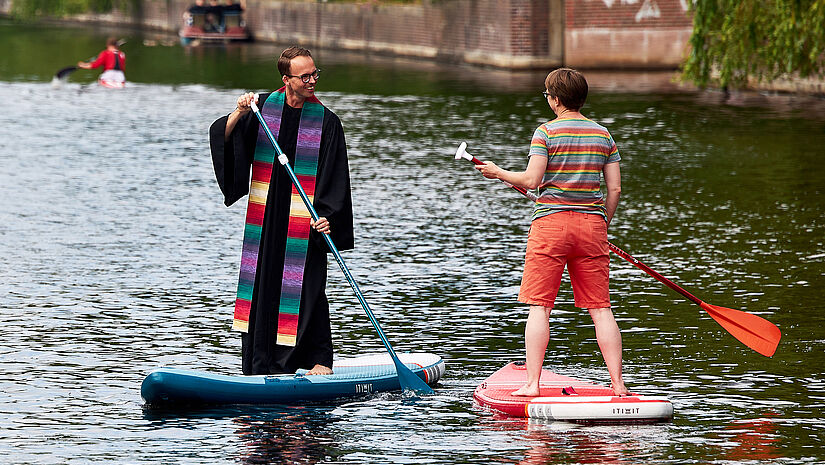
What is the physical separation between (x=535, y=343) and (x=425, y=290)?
3316mm

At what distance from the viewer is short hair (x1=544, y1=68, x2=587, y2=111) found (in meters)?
6.82

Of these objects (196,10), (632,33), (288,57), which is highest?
(288,57)

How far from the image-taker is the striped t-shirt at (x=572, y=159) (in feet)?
22.4

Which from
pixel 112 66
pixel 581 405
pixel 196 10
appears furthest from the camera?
pixel 196 10

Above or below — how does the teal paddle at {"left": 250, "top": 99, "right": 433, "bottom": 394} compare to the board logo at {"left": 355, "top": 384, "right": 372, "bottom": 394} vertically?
above

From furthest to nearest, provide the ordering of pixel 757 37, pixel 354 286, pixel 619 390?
1. pixel 757 37
2. pixel 354 286
3. pixel 619 390

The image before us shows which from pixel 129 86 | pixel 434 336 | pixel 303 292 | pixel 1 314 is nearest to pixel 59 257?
pixel 1 314

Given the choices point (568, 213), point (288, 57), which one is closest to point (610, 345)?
point (568, 213)

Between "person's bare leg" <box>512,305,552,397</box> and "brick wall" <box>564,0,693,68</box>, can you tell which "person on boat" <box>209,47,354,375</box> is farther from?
"brick wall" <box>564,0,693,68</box>

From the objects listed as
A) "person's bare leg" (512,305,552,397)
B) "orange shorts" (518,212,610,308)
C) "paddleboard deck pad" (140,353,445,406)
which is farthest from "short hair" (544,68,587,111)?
"paddleboard deck pad" (140,353,445,406)

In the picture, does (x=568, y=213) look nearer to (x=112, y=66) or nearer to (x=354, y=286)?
(x=354, y=286)

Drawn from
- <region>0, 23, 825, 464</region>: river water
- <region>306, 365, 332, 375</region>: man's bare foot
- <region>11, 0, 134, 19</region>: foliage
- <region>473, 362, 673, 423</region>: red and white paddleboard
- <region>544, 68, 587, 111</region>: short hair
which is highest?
<region>544, 68, 587, 111</region>: short hair

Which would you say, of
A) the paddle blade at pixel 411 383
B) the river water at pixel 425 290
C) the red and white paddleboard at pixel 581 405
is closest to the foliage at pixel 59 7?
the river water at pixel 425 290

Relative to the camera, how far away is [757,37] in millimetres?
22938
